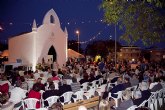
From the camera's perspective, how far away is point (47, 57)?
33.3m

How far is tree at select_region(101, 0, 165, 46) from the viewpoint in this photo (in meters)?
8.66

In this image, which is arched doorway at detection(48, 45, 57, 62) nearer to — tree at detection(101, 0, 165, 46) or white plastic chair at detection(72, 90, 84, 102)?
white plastic chair at detection(72, 90, 84, 102)

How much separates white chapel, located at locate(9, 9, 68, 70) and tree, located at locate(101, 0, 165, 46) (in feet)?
76.8

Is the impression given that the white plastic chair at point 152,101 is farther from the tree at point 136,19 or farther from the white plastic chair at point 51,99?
the white plastic chair at point 51,99

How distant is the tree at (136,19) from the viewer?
28.4ft

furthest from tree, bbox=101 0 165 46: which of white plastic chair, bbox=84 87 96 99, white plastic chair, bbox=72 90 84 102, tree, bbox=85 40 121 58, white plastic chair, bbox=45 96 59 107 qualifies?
tree, bbox=85 40 121 58

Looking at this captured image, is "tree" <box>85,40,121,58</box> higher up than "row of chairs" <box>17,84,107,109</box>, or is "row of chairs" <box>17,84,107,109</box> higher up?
"tree" <box>85,40,121,58</box>

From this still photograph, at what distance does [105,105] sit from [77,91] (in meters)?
2.88

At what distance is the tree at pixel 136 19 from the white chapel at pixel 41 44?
23408 mm

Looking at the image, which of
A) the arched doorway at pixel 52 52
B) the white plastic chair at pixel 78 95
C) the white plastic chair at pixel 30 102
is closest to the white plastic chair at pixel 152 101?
the white plastic chair at pixel 78 95

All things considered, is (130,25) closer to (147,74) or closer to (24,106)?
(24,106)

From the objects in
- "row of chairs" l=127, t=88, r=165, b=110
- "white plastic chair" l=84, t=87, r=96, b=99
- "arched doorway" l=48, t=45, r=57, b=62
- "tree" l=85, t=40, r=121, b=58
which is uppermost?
"tree" l=85, t=40, r=121, b=58

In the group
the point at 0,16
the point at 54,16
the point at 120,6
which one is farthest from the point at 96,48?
the point at 120,6

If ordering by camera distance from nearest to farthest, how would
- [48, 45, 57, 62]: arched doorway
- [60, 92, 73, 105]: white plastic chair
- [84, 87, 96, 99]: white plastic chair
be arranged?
[60, 92, 73, 105]: white plastic chair
[84, 87, 96, 99]: white plastic chair
[48, 45, 57, 62]: arched doorway
